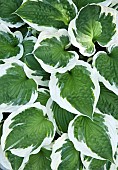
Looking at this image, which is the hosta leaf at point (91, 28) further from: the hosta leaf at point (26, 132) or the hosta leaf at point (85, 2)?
the hosta leaf at point (26, 132)

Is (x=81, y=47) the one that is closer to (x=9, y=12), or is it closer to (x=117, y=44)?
(x=117, y=44)

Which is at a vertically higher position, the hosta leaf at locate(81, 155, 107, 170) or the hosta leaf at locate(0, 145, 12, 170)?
the hosta leaf at locate(81, 155, 107, 170)

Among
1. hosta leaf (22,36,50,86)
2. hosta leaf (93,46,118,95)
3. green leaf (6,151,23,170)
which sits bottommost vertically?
green leaf (6,151,23,170)

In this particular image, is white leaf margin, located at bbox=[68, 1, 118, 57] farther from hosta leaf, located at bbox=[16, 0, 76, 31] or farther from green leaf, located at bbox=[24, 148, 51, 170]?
green leaf, located at bbox=[24, 148, 51, 170]

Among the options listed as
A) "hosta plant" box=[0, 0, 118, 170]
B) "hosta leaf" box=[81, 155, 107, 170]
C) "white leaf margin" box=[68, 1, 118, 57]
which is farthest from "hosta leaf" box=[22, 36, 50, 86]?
"hosta leaf" box=[81, 155, 107, 170]

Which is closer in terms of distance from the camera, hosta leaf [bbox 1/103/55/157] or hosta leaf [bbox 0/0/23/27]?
hosta leaf [bbox 1/103/55/157]
